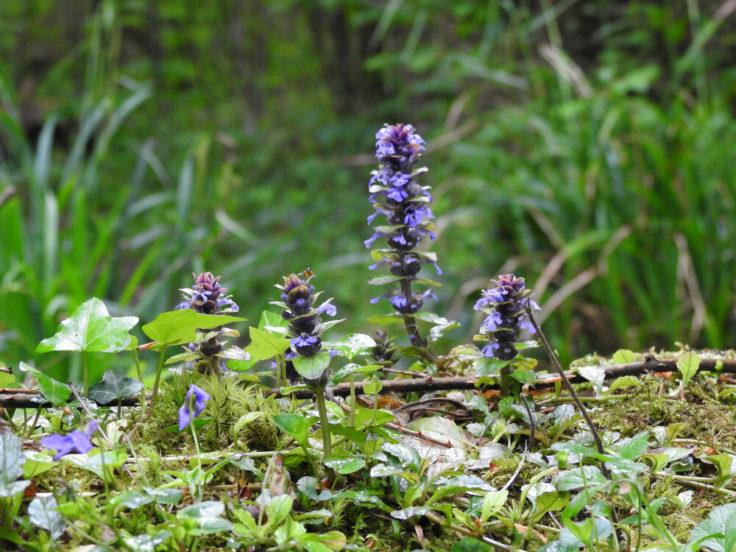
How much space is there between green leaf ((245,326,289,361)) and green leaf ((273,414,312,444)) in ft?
0.31

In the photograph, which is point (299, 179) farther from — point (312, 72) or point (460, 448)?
point (460, 448)

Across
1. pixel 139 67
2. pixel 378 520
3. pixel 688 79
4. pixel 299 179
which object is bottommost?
pixel 378 520

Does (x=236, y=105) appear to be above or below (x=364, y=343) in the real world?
above

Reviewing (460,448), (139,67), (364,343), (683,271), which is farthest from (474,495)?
(139,67)

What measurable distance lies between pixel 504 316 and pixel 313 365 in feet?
0.95

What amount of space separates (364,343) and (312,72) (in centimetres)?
864

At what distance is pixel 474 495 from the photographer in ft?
2.80

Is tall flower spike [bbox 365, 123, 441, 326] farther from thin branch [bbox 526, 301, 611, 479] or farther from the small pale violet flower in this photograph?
the small pale violet flower

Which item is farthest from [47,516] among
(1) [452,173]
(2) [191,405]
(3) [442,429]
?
(1) [452,173]

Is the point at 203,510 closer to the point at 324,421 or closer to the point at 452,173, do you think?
the point at 324,421

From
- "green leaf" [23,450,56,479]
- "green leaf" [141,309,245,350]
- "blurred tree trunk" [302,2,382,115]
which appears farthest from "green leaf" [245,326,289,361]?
"blurred tree trunk" [302,2,382,115]

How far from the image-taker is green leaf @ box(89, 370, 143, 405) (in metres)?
0.94

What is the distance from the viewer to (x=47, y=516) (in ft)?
2.29

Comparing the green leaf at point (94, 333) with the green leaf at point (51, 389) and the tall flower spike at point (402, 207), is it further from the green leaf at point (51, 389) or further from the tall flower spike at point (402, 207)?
the tall flower spike at point (402, 207)
